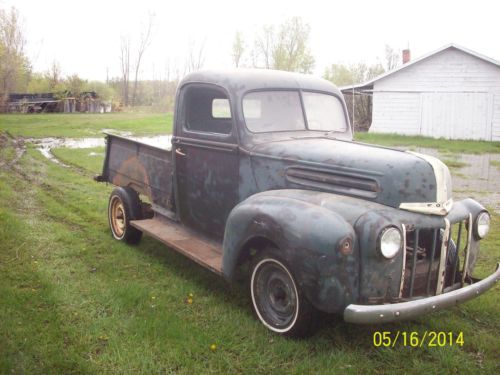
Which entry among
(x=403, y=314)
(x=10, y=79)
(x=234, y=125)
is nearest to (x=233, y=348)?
(x=403, y=314)

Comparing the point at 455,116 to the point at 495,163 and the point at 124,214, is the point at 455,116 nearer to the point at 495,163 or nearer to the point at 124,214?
the point at 495,163

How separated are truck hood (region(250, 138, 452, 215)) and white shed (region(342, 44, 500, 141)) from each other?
55.6 ft

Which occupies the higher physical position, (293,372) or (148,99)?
(148,99)

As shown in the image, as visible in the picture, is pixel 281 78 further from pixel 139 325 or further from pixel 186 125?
pixel 139 325

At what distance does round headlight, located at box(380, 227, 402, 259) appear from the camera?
3.08 meters

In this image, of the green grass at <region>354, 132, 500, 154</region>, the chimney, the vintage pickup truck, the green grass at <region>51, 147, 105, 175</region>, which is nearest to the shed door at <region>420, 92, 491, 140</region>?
the green grass at <region>354, 132, 500, 154</region>

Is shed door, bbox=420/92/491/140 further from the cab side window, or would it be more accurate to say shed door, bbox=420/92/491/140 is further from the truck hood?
the truck hood

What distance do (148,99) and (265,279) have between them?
166ft

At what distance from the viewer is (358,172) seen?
352 centimetres

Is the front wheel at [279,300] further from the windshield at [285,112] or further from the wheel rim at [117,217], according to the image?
the wheel rim at [117,217]

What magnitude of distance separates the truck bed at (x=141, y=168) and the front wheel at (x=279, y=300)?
5.95ft

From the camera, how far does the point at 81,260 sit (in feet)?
17.0

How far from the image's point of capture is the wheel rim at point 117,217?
5938mm

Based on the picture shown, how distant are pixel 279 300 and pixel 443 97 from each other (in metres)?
18.0
